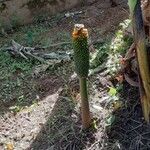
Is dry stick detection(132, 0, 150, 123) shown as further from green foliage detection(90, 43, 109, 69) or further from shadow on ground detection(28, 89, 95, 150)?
green foliage detection(90, 43, 109, 69)

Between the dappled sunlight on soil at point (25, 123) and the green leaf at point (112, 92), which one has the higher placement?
the green leaf at point (112, 92)

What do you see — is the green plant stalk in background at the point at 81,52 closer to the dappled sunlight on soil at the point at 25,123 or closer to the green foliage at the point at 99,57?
the dappled sunlight on soil at the point at 25,123

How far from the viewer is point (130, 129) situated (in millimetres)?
3580

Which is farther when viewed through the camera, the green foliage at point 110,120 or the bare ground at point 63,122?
the green foliage at point 110,120

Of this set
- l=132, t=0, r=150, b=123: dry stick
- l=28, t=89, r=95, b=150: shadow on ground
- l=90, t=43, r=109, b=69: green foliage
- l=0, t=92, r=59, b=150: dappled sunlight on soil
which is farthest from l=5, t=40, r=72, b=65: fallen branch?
l=132, t=0, r=150, b=123: dry stick

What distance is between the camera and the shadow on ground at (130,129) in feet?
11.3

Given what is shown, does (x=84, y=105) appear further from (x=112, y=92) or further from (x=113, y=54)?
(x=113, y=54)

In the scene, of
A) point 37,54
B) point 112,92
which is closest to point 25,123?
point 112,92

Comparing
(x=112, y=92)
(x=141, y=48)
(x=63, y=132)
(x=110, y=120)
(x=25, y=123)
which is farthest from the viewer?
(x=25, y=123)

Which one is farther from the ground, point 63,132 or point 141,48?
point 141,48

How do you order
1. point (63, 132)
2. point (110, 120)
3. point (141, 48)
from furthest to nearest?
point (63, 132)
point (110, 120)
point (141, 48)

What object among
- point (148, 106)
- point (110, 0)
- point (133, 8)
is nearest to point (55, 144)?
point (148, 106)

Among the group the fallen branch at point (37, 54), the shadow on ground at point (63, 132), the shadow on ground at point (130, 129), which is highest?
the shadow on ground at point (130, 129)

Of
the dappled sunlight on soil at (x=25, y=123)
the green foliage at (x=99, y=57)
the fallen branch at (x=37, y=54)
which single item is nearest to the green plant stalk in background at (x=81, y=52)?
the dappled sunlight on soil at (x=25, y=123)
